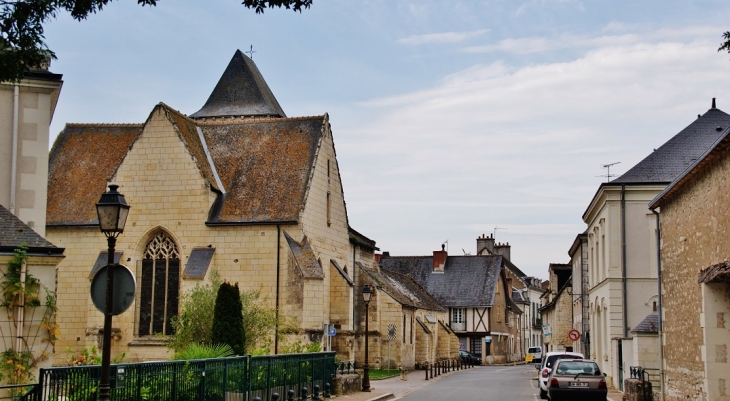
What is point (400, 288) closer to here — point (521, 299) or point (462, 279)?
point (462, 279)

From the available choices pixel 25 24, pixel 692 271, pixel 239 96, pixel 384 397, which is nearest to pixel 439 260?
pixel 239 96

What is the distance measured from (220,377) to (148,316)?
18.6 meters

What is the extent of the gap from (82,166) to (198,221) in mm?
6393

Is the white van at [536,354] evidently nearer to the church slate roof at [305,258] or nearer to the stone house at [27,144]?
the church slate roof at [305,258]

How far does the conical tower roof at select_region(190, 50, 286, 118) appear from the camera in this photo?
45750 mm

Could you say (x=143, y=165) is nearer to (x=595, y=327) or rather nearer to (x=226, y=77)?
(x=226, y=77)

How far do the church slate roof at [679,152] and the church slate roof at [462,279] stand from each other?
34.7 m

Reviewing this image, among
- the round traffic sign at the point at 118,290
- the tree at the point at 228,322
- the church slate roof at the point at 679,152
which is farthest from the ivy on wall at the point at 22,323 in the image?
the church slate roof at the point at 679,152

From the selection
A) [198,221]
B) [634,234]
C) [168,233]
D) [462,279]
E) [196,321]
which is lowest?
[196,321]

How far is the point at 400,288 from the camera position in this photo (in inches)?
1863

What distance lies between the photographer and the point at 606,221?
1165 inches

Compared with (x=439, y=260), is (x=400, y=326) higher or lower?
lower

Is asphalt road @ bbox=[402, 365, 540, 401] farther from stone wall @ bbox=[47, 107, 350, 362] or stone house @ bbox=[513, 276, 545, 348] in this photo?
stone house @ bbox=[513, 276, 545, 348]

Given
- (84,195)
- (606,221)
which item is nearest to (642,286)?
(606,221)
